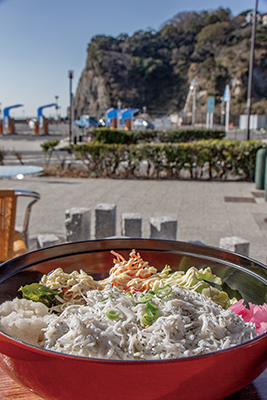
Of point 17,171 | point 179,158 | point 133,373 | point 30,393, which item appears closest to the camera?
point 133,373

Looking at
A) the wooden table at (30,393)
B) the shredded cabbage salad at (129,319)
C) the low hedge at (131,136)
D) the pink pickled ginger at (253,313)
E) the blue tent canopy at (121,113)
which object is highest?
the blue tent canopy at (121,113)

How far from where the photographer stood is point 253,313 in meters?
0.91

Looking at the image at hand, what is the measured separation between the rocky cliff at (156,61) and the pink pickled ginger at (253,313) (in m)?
87.9

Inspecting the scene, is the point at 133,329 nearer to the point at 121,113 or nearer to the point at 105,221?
the point at 105,221

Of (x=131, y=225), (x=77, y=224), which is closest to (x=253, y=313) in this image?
(x=131, y=225)

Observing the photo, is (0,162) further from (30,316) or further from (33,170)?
(30,316)

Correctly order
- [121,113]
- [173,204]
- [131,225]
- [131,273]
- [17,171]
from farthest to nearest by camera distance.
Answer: [121,113]
[173,204]
[17,171]
[131,225]
[131,273]

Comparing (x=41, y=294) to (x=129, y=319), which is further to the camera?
(x=41, y=294)

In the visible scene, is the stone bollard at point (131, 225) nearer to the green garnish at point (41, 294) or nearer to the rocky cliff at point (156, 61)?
the green garnish at point (41, 294)

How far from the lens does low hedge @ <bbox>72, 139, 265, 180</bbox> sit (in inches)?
420

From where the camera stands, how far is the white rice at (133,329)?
2.23 feet

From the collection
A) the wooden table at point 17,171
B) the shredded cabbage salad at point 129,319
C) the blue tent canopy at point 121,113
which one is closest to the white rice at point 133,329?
the shredded cabbage salad at point 129,319

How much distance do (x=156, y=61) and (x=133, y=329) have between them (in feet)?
370

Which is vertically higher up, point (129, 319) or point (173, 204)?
point (129, 319)
